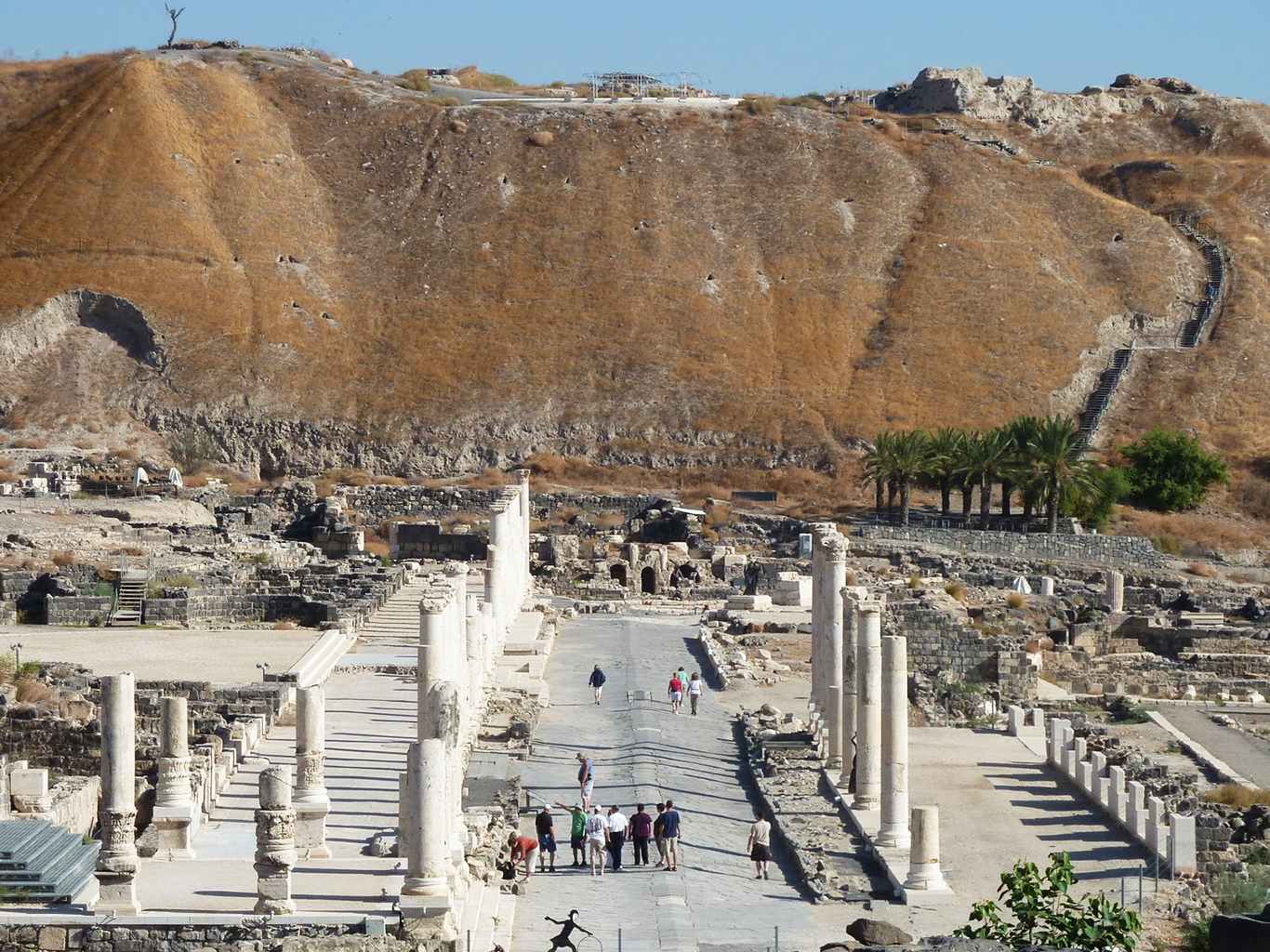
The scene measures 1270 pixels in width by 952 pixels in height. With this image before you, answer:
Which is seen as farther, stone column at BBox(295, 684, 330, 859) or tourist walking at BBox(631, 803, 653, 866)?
tourist walking at BBox(631, 803, 653, 866)

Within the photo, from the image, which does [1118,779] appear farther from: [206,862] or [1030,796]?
[206,862]

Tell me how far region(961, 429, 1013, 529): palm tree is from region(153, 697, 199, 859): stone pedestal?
4596 cm

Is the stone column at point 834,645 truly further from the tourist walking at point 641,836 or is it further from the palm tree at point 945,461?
the palm tree at point 945,461

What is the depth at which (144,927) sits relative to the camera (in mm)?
16891

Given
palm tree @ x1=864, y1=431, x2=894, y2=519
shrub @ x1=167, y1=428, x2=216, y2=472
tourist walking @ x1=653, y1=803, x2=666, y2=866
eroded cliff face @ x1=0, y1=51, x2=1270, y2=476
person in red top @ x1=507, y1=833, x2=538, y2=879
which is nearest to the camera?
person in red top @ x1=507, y1=833, x2=538, y2=879

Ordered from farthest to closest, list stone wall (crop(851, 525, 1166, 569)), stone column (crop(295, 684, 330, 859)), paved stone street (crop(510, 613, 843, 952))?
1. stone wall (crop(851, 525, 1166, 569))
2. paved stone street (crop(510, 613, 843, 952))
3. stone column (crop(295, 684, 330, 859))

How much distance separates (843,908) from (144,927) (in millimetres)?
7657

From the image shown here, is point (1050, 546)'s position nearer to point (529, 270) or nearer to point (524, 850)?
point (529, 270)

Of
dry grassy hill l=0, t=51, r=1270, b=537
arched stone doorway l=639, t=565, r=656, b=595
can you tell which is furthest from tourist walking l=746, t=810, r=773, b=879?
dry grassy hill l=0, t=51, r=1270, b=537

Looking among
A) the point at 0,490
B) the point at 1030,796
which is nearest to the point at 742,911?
the point at 1030,796

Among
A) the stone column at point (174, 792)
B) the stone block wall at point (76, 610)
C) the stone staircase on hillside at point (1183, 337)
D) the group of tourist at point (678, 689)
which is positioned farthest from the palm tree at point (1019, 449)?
→ the stone column at point (174, 792)

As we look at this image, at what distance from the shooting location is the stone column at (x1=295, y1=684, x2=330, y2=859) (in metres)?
19.8

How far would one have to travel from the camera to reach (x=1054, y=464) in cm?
6341

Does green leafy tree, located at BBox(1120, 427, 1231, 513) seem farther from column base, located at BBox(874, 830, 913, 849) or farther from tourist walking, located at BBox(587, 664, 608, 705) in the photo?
column base, located at BBox(874, 830, 913, 849)
